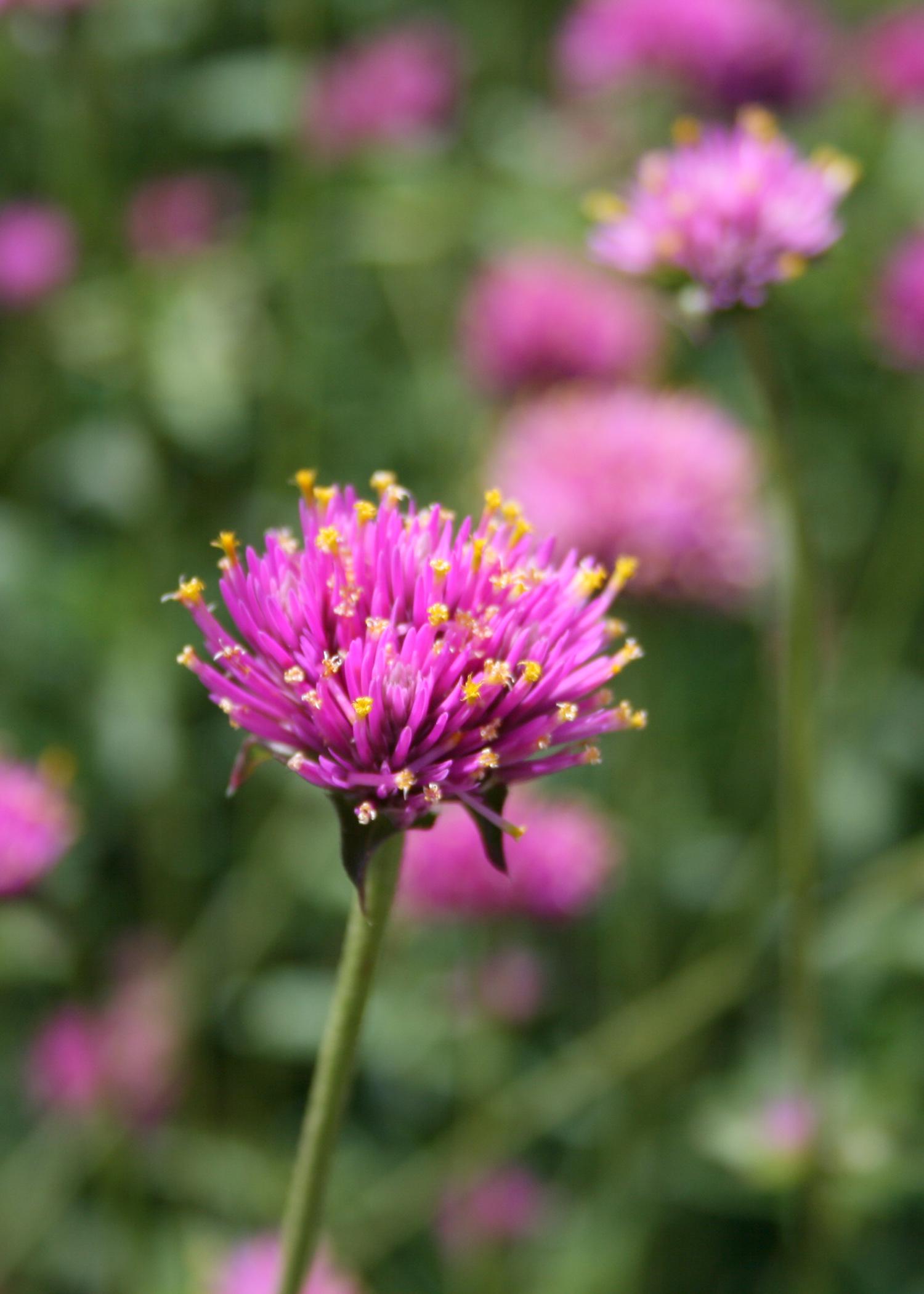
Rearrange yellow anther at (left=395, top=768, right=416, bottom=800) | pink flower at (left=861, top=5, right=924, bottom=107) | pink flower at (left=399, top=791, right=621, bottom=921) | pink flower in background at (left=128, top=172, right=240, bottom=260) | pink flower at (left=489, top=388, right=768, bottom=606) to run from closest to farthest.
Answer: yellow anther at (left=395, top=768, right=416, bottom=800) → pink flower at (left=399, top=791, right=621, bottom=921) → pink flower at (left=489, top=388, right=768, bottom=606) → pink flower at (left=861, top=5, right=924, bottom=107) → pink flower in background at (left=128, top=172, right=240, bottom=260)

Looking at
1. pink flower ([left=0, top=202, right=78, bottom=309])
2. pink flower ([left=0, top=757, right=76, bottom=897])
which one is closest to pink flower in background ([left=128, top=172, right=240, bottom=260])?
pink flower ([left=0, top=202, right=78, bottom=309])

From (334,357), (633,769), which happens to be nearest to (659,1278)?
(633,769)

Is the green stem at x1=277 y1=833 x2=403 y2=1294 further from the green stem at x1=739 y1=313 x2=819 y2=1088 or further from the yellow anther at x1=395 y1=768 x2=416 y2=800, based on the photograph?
the green stem at x1=739 y1=313 x2=819 y2=1088

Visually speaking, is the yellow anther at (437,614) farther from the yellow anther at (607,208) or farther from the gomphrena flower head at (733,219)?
the yellow anther at (607,208)

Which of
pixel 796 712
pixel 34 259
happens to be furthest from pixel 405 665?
pixel 34 259

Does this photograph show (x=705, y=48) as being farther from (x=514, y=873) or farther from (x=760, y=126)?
(x=514, y=873)

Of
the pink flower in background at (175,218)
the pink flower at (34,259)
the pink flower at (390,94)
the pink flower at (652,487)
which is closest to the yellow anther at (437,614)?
the pink flower at (652,487)

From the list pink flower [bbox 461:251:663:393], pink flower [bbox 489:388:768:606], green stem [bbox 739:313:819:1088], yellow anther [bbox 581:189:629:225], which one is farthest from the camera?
pink flower [bbox 461:251:663:393]

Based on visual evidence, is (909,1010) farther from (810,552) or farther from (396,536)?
(396,536)
